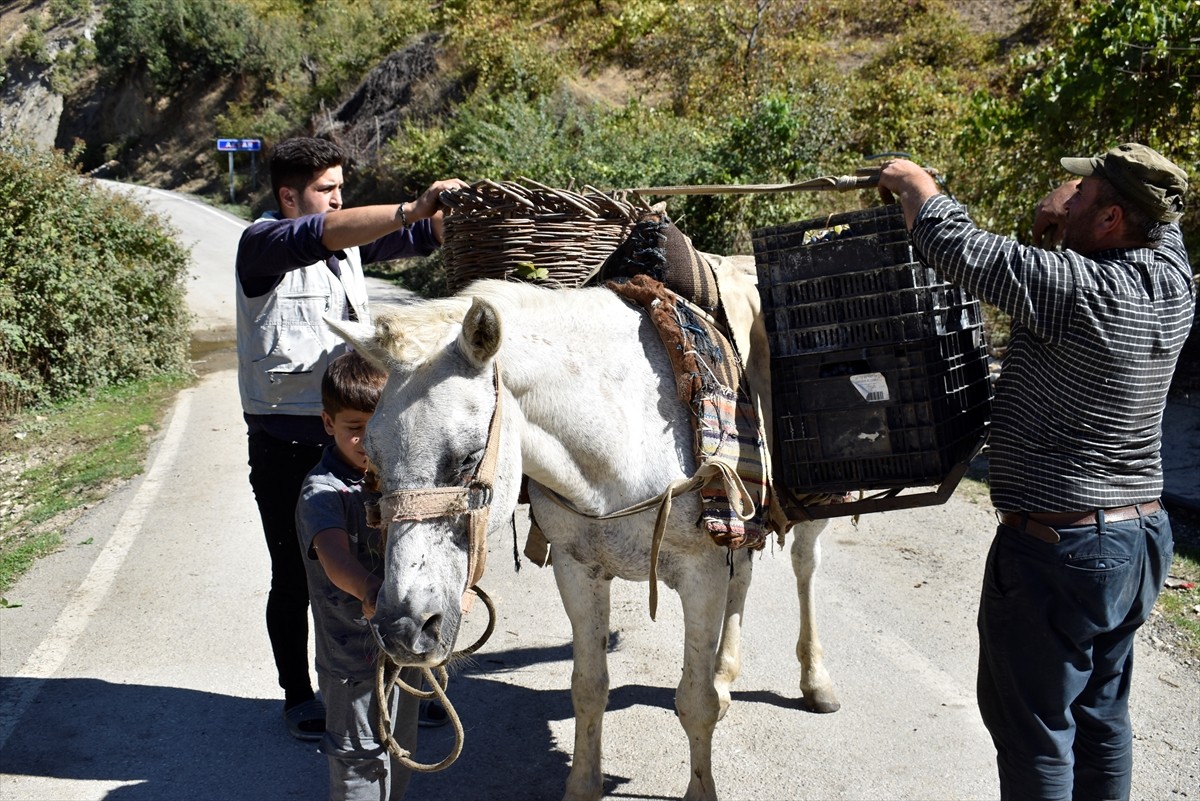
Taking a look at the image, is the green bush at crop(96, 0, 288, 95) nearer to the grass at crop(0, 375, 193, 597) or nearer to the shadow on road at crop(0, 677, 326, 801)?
the grass at crop(0, 375, 193, 597)

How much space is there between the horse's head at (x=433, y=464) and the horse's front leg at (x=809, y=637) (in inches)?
77.6

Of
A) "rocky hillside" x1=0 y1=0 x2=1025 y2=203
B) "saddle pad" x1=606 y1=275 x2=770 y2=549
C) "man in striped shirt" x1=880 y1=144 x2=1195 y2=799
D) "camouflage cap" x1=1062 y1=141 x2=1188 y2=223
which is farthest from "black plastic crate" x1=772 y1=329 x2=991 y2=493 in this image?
"rocky hillside" x1=0 y1=0 x2=1025 y2=203

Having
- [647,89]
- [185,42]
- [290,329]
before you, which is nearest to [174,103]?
[185,42]

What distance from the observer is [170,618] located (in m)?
4.92

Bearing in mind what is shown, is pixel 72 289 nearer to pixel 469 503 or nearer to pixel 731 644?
pixel 731 644

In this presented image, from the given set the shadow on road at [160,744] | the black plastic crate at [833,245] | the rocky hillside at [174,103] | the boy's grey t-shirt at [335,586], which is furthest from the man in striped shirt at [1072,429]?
the rocky hillside at [174,103]

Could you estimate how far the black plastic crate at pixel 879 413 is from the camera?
113 inches

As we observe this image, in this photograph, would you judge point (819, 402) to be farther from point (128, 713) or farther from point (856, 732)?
point (128, 713)

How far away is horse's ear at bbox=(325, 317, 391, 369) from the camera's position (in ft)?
7.52

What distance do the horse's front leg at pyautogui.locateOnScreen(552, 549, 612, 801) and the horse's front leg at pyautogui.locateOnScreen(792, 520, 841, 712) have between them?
110 centimetres

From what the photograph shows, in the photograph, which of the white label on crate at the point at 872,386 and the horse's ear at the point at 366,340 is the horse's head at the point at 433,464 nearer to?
the horse's ear at the point at 366,340

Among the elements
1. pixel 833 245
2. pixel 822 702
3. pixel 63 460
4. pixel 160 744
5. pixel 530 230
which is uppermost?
pixel 530 230

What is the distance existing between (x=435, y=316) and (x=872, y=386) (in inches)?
55.3

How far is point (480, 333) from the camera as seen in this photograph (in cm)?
224
